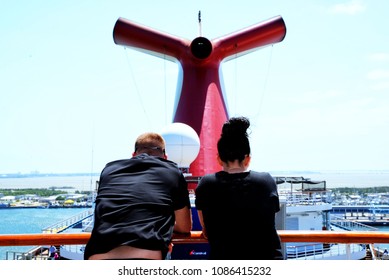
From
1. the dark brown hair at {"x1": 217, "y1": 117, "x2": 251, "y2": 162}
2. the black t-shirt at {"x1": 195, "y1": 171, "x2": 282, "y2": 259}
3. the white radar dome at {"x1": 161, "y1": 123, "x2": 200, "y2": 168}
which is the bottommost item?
the black t-shirt at {"x1": 195, "y1": 171, "x2": 282, "y2": 259}

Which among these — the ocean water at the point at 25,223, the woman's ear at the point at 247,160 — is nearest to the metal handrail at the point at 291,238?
the woman's ear at the point at 247,160

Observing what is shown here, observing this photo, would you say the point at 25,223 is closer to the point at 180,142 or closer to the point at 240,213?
the point at 180,142

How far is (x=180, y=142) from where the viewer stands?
8867 millimetres

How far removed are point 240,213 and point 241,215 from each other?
1cm

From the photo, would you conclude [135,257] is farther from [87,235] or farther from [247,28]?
[247,28]

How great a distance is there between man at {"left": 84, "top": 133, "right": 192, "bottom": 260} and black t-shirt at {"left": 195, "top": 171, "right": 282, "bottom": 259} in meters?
0.21

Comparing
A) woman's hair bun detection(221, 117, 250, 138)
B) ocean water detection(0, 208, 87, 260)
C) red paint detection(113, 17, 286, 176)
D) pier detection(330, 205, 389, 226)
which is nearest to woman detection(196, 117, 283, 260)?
woman's hair bun detection(221, 117, 250, 138)

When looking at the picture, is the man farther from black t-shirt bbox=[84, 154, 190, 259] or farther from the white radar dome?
the white radar dome

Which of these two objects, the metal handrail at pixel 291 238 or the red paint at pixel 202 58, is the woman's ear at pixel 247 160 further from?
the red paint at pixel 202 58

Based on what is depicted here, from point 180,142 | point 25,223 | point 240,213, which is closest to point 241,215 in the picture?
point 240,213

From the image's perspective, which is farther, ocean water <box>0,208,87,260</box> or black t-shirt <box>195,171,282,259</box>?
ocean water <box>0,208,87,260</box>

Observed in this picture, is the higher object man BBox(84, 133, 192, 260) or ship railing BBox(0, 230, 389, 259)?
man BBox(84, 133, 192, 260)

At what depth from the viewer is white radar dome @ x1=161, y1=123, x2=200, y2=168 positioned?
886 cm
